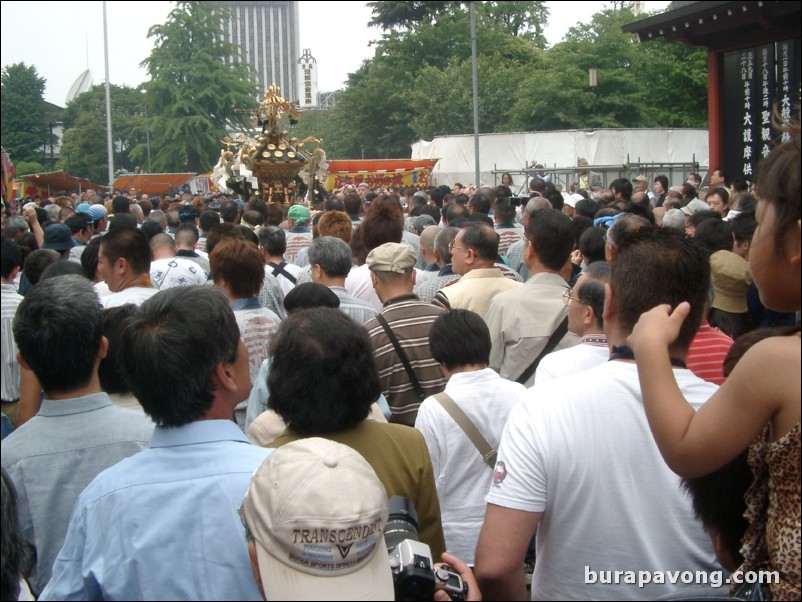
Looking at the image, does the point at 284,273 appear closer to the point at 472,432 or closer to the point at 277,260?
the point at 277,260

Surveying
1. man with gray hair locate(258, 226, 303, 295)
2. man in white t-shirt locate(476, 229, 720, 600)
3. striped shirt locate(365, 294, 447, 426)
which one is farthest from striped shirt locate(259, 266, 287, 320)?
man in white t-shirt locate(476, 229, 720, 600)

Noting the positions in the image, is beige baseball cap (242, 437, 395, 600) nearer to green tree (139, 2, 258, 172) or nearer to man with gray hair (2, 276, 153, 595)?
man with gray hair (2, 276, 153, 595)

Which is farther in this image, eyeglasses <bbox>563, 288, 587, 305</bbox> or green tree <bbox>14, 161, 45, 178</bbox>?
green tree <bbox>14, 161, 45, 178</bbox>

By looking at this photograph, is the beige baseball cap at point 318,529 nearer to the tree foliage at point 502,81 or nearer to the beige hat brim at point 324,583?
the beige hat brim at point 324,583

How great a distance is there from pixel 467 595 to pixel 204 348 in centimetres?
97

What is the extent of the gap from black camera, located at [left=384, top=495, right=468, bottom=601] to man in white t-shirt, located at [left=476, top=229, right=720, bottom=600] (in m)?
0.33

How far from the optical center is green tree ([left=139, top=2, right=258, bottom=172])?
1962 inches

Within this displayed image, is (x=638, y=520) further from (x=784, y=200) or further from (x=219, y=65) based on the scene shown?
(x=219, y=65)

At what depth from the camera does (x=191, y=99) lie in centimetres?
5344

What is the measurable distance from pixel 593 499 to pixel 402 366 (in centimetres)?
213

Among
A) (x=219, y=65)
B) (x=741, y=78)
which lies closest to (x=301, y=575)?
(x=741, y=78)

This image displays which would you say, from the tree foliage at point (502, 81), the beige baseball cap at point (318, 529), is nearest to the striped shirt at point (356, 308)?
the beige baseball cap at point (318, 529)

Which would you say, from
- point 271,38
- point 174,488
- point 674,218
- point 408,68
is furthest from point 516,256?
point 271,38

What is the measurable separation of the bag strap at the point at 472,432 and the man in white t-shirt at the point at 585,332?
1.09 ft
